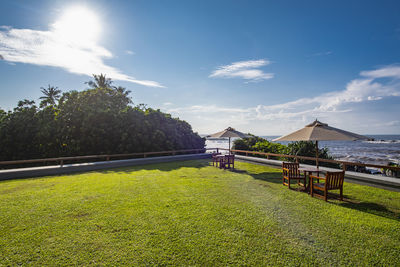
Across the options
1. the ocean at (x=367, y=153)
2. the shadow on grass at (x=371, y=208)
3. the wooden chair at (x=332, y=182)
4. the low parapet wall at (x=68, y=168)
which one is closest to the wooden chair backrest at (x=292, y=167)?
the wooden chair at (x=332, y=182)

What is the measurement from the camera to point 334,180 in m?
4.63

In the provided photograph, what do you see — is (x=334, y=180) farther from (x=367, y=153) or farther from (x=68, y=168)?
(x=367, y=153)

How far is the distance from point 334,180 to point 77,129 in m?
13.8

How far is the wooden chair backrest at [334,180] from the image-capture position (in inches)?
178

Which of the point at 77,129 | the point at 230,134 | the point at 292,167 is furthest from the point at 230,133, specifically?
the point at 77,129

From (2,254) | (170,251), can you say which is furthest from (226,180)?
(2,254)

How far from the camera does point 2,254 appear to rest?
2623 mm

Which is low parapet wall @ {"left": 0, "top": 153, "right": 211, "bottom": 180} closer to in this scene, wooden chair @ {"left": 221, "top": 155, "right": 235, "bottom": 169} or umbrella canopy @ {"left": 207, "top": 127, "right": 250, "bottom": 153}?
umbrella canopy @ {"left": 207, "top": 127, "right": 250, "bottom": 153}

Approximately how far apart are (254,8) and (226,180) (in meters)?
9.10

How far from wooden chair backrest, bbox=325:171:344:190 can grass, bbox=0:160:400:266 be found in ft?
1.35

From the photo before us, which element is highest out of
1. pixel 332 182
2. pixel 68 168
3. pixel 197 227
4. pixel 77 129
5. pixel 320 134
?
pixel 77 129

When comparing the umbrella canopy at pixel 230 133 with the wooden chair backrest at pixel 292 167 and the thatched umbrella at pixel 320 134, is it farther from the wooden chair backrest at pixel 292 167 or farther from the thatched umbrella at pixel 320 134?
the thatched umbrella at pixel 320 134

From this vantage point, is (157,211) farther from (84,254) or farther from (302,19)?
(302,19)

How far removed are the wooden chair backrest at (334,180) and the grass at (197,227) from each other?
0.41m
